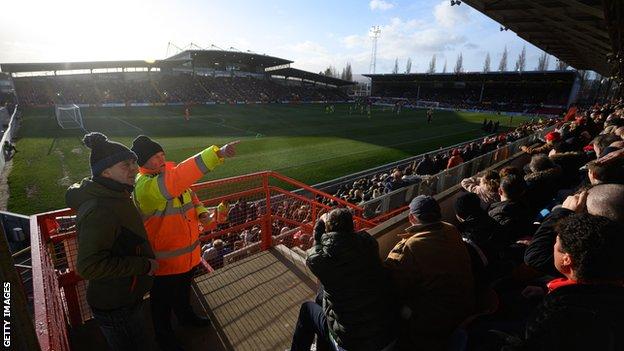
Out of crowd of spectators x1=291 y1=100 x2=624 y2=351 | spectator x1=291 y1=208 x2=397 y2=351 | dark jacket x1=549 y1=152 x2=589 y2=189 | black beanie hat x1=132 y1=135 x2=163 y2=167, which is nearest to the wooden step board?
crowd of spectators x1=291 y1=100 x2=624 y2=351

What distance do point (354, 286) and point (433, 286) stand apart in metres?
0.66

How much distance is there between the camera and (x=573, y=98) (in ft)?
174

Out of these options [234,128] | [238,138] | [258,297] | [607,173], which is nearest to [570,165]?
[607,173]

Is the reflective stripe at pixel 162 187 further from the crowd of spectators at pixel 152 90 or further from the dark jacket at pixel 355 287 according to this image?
the crowd of spectators at pixel 152 90

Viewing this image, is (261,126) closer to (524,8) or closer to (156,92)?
(524,8)

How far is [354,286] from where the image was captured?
242 cm

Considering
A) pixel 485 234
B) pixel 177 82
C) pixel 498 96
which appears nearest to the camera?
pixel 485 234

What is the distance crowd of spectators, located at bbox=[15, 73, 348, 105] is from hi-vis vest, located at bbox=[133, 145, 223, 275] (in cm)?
4438

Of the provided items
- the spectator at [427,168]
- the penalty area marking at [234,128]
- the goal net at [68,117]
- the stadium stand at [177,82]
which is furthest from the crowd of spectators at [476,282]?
the stadium stand at [177,82]

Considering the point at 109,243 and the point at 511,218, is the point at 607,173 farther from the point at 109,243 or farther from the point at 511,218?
the point at 109,243

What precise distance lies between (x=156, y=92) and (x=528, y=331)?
175 ft

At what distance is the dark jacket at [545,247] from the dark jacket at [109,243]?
3.31 metres

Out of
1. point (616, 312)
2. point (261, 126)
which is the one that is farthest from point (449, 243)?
point (261, 126)

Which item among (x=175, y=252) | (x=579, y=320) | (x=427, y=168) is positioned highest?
(x=579, y=320)
